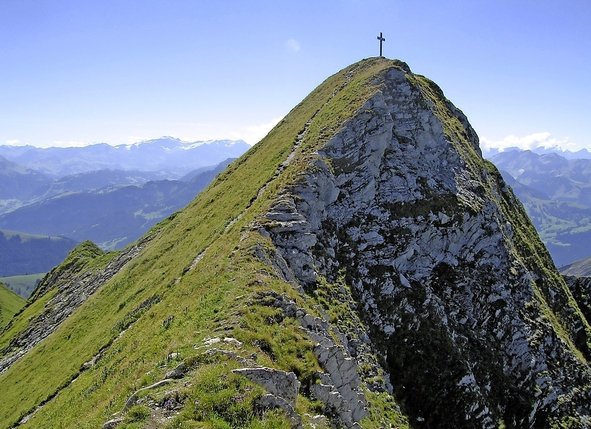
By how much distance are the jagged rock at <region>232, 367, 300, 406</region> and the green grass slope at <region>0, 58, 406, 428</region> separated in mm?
708

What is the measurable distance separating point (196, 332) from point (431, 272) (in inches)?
1086

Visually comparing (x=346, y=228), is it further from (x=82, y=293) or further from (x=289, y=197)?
(x=82, y=293)

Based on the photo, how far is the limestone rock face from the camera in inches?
1468

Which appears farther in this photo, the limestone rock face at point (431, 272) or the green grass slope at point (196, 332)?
Answer: the limestone rock face at point (431, 272)

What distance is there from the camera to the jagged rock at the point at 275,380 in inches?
776

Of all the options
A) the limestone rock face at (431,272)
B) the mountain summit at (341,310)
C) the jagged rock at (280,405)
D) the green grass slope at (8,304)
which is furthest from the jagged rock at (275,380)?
the green grass slope at (8,304)

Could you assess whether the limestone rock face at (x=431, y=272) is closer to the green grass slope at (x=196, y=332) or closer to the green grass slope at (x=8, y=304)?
the green grass slope at (x=196, y=332)

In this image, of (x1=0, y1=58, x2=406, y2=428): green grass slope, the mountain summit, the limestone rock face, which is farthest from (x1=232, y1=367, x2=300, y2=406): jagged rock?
the limestone rock face

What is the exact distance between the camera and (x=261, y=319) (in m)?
25.6

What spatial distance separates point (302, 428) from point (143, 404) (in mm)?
6797

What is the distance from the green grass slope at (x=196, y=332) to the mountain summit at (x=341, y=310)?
15 centimetres

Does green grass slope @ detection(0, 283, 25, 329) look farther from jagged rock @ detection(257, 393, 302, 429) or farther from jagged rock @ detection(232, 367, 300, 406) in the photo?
jagged rock @ detection(257, 393, 302, 429)

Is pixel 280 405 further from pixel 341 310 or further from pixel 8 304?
pixel 8 304

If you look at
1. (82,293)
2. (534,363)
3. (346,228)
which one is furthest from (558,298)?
(82,293)
